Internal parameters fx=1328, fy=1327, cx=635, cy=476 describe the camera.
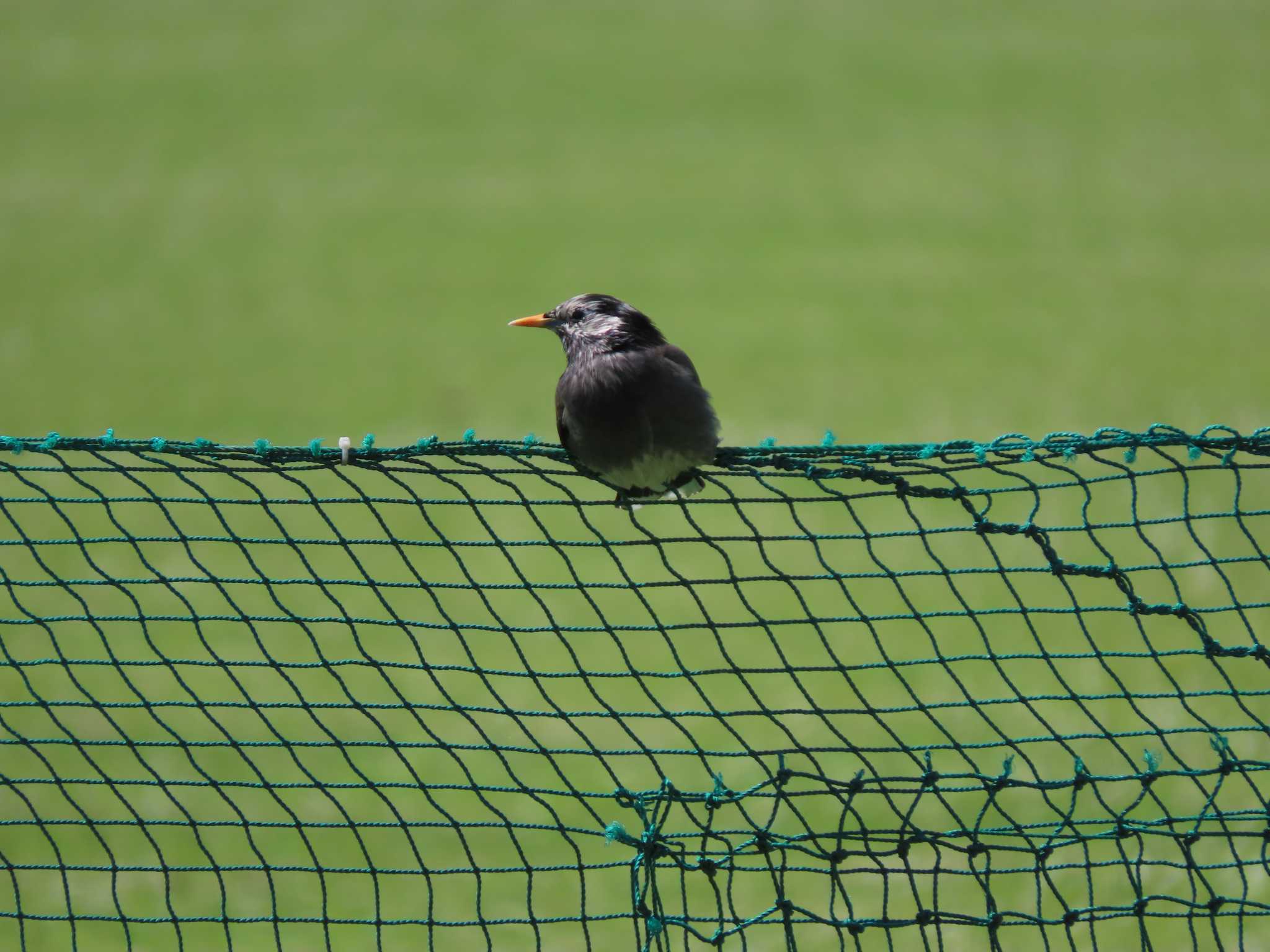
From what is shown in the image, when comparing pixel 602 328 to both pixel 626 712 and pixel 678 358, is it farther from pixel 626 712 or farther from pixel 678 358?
→ pixel 626 712

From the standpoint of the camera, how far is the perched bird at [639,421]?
2.27 meters

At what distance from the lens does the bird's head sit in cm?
252

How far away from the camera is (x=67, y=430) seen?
7.11m

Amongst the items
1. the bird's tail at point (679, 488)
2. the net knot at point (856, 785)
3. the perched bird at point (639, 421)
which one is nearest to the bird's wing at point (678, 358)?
the perched bird at point (639, 421)

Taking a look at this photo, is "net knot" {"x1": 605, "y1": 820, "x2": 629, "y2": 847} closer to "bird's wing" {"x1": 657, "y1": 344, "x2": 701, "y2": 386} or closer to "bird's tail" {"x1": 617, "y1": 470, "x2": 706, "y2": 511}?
"bird's tail" {"x1": 617, "y1": 470, "x2": 706, "y2": 511}

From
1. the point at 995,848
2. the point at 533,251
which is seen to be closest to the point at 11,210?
the point at 533,251

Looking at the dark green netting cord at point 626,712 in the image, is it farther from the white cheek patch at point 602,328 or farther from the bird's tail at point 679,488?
the white cheek patch at point 602,328

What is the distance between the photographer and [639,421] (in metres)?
2.27

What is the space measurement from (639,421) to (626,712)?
32.9 inches

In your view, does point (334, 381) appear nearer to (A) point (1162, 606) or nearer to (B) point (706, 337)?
(B) point (706, 337)

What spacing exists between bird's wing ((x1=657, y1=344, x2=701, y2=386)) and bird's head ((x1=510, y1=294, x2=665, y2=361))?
3 cm

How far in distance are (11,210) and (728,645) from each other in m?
6.74

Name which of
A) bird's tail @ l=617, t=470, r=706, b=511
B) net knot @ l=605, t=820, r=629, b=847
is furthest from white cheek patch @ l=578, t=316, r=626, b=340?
net knot @ l=605, t=820, r=629, b=847

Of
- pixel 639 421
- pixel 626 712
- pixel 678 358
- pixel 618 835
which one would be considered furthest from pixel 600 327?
pixel 618 835
